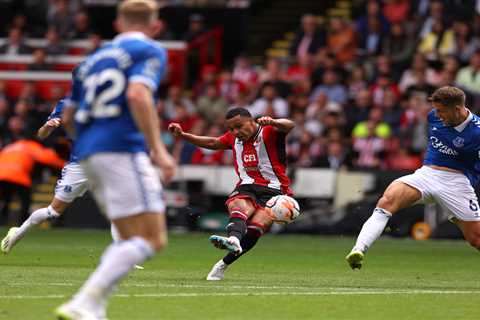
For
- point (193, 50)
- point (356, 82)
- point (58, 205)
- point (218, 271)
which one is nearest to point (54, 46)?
point (193, 50)

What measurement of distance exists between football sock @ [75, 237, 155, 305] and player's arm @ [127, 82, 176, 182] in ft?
1.73

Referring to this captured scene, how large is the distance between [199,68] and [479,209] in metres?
18.5

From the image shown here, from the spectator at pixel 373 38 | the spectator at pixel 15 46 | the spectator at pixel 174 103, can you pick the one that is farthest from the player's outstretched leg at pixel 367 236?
the spectator at pixel 15 46

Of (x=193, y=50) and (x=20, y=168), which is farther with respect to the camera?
(x=193, y=50)

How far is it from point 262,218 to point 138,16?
550 centimetres

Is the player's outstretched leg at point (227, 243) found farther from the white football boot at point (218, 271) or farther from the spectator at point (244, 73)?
the spectator at point (244, 73)

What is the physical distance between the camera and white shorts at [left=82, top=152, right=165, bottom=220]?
909cm

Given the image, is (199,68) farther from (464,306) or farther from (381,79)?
(464,306)

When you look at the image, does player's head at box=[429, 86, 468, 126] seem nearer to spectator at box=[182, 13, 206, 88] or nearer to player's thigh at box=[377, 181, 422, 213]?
player's thigh at box=[377, 181, 422, 213]

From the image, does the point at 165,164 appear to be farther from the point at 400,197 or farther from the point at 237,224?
the point at 400,197

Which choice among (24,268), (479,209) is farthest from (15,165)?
(479,209)

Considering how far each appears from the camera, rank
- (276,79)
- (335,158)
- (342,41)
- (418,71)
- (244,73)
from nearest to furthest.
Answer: (335,158) → (418,71) → (276,79) → (342,41) → (244,73)

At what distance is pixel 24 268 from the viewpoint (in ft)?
50.2

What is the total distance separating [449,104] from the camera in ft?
45.5
